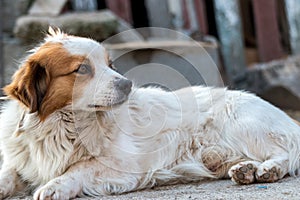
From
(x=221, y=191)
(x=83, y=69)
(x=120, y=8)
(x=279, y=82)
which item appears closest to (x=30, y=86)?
(x=83, y=69)

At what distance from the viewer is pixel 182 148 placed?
471 centimetres

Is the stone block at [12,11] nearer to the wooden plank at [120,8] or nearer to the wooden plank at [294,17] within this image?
the wooden plank at [120,8]

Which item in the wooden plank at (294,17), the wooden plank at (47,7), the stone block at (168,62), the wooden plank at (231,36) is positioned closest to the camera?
the stone block at (168,62)

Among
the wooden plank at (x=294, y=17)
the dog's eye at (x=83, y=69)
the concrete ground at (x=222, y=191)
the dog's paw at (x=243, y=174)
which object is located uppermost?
the wooden plank at (x=294, y=17)

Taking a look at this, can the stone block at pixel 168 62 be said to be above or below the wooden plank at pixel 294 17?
below

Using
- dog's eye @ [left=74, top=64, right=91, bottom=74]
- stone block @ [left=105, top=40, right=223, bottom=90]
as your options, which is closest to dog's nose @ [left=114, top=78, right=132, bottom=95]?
dog's eye @ [left=74, top=64, right=91, bottom=74]

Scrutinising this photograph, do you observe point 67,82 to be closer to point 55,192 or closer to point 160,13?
point 55,192

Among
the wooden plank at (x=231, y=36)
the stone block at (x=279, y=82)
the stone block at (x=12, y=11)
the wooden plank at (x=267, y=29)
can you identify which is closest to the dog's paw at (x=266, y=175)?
the stone block at (x=279, y=82)

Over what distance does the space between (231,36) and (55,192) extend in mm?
7022

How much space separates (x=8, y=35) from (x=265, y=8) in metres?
4.60

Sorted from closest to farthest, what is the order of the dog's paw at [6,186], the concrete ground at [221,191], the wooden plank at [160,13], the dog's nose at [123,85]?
the concrete ground at [221,191]
the dog's nose at [123,85]
the dog's paw at [6,186]
the wooden plank at [160,13]

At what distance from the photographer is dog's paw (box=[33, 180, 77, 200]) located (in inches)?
153

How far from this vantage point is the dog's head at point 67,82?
163 inches

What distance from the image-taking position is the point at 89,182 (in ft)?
13.7
